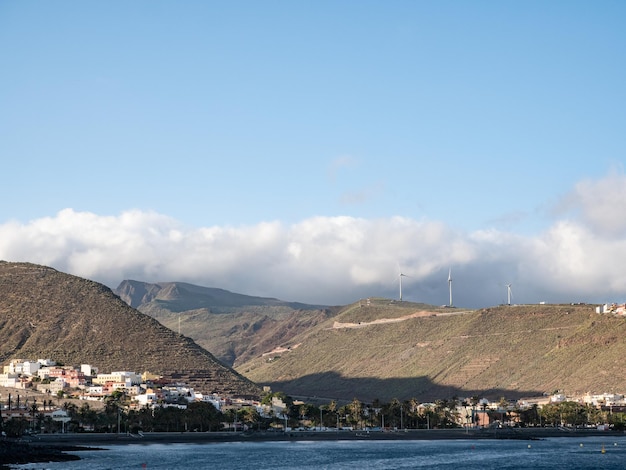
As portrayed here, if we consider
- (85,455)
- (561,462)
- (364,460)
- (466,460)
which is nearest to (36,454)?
(85,455)

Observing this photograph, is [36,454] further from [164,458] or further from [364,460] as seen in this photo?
[364,460]

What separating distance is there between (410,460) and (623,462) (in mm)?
33769

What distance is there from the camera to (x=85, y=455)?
194 m

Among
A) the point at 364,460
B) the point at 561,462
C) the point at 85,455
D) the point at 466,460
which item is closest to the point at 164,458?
the point at 85,455

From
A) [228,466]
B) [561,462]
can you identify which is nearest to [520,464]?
[561,462]

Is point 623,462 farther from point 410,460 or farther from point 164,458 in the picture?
point 164,458

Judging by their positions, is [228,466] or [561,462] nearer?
[228,466]

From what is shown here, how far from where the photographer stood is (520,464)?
18288cm

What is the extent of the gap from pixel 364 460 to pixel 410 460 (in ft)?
24.7

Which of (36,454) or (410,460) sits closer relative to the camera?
(36,454)

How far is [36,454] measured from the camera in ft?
588

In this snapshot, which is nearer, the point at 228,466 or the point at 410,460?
the point at 228,466

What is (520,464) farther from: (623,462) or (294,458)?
(294,458)

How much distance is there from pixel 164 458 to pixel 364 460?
32379 mm
